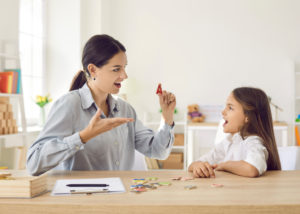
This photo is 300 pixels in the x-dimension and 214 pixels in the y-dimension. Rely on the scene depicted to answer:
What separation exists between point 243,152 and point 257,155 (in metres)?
0.22

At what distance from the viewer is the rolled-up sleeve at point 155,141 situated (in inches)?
77.7

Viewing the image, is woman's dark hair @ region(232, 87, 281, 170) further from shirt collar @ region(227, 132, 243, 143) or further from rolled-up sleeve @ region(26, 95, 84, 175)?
rolled-up sleeve @ region(26, 95, 84, 175)

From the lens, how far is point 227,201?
112cm

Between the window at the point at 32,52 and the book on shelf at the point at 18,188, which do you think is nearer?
the book on shelf at the point at 18,188

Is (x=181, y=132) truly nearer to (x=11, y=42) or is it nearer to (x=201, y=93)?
(x=201, y=93)

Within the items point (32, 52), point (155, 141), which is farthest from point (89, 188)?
point (32, 52)

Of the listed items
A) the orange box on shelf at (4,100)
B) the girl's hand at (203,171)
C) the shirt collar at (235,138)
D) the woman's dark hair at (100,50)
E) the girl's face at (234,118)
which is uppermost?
the woman's dark hair at (100,50)

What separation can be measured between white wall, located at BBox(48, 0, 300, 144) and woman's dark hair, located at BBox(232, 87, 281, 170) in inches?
148

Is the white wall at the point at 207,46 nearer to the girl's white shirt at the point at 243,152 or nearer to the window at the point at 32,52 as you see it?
the window at the point at 32,52

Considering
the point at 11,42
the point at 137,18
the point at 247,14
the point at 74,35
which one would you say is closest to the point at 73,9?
the point at 74,35

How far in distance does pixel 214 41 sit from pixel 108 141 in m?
4.50

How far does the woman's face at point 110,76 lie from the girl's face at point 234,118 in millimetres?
597

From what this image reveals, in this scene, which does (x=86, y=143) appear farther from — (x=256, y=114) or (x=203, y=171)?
(x=256, y=114)

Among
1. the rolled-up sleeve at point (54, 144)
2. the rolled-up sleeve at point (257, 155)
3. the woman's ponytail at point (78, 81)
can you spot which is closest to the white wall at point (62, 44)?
the woman's ponytail at point (78, 81)
